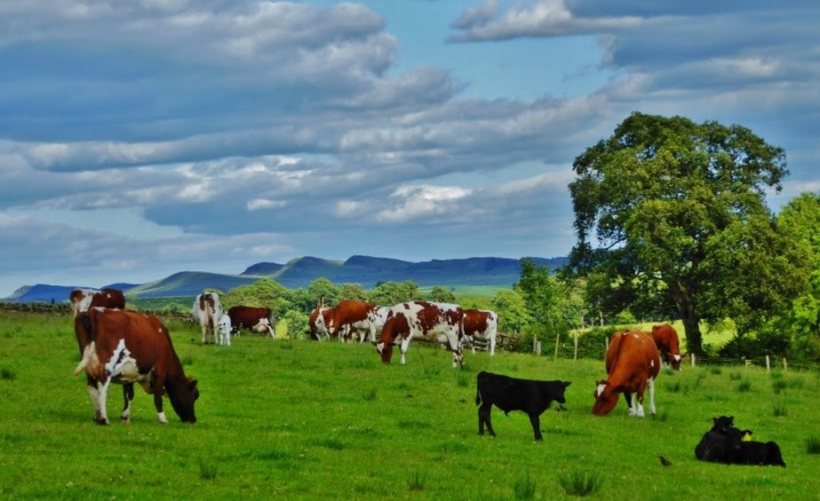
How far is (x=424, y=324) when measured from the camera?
40562mm

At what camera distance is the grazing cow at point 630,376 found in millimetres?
28031

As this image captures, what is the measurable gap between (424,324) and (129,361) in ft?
65.5

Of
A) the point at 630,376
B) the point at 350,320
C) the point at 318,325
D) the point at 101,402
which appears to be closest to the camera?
the point at 101,402

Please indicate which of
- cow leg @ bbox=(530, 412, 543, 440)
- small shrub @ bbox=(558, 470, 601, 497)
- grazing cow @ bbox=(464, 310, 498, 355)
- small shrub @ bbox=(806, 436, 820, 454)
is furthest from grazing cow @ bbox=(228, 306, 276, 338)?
small shrub @ bbox=(558, 470, 601, 497)

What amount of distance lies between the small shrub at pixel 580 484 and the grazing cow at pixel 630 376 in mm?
11140

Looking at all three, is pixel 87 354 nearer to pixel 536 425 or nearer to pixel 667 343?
pixel 536 425

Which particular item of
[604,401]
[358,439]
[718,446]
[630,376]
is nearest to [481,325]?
[630,376]

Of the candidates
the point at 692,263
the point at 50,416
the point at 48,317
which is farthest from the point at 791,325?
the point at 50,416

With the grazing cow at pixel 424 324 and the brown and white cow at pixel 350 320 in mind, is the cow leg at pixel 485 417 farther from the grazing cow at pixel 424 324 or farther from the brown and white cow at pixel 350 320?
the brown and white cow at pixel 350 320

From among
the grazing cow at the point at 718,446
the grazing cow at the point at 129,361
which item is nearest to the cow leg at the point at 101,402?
the grazing cow at the point at 129,361

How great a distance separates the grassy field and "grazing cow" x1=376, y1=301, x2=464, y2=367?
2143 mm

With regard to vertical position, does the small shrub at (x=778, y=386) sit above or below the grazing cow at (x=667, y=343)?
below

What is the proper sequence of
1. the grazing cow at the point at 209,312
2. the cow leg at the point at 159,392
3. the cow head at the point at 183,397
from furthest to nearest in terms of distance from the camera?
1. the grazing cow at the point at 209,312
2. the cow head at the point at 183,397
3. the cow leg at the point at 159,392

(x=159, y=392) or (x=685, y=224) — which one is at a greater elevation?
(x=685, y=224)
